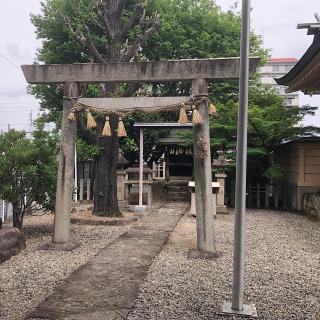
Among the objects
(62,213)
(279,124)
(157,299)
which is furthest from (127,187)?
(157,299)

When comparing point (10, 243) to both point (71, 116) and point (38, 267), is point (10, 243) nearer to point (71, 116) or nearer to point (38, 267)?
point (38, 267)

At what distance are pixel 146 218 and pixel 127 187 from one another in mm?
4074

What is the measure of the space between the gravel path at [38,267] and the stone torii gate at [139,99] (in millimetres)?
605

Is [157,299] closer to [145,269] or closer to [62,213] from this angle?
[145,269]

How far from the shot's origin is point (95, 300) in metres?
4.70

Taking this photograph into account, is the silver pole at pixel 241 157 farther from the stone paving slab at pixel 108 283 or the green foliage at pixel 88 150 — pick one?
the green foliage at pixel 88 150

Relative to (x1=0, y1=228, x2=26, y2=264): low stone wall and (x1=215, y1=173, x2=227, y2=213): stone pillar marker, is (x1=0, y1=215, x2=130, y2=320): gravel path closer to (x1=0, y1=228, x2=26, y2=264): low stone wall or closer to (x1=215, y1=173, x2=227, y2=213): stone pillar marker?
(x1=0, y1=228, x2=26, y2=264): low stone wall

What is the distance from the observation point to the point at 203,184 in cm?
717

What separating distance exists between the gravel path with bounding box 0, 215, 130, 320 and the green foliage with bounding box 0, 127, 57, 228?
846 mm

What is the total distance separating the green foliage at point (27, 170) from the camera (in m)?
8.33

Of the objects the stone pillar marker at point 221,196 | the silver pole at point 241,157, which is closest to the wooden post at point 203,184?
the silver pole at point 241,157

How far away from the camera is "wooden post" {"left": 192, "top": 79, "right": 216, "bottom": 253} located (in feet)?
23.5

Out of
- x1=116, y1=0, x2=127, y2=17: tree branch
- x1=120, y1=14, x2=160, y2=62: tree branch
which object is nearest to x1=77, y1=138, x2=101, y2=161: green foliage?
x1=120, y1=14, x2=160, y2=62: tree branch

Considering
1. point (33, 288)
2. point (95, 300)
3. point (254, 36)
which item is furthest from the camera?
point (254, 36)
